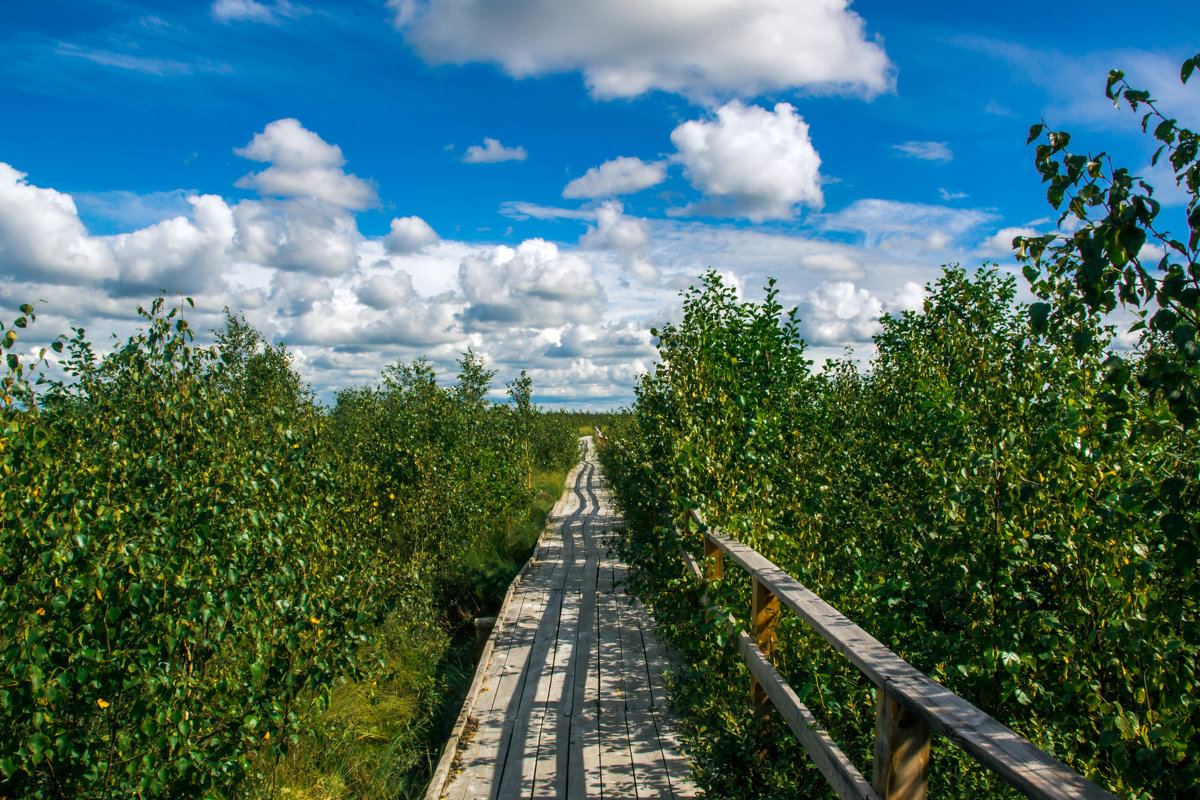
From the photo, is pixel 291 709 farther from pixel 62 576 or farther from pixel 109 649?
pixel 62 576

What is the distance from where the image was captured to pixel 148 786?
8.86ft

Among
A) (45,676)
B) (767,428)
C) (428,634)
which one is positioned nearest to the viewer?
(45,676)

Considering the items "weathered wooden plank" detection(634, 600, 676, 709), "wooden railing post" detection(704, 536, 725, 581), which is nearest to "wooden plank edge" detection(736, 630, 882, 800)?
"wooden railing post" detection(704, 536, 725, 581)

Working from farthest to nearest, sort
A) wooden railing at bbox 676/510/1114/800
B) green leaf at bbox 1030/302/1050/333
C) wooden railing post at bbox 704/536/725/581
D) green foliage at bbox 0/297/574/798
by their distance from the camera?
wooden railing post at bbox 704/536/725/581
green foliage at bbox 0/297/574/798
green leaf at bbox 1030/302/1050/333
wooden railing at bbox 676/510/1114/800

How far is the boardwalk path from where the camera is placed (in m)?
3.74

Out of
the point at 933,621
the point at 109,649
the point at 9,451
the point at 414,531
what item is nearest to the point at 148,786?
the point at 109,649

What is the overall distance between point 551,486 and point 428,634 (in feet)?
42.6

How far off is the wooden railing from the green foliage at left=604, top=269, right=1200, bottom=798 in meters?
0.23

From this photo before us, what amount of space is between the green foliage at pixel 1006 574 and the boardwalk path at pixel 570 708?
418mm

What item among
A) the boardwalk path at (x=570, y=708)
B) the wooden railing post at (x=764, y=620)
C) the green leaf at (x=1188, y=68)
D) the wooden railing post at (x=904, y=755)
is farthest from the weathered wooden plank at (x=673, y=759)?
the green leaf at (x=1188, y=68)

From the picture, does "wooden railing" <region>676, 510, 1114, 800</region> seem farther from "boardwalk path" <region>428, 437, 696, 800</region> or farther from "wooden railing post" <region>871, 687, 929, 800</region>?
"boardwalk path" <region>428, 437, 696, 800</region>

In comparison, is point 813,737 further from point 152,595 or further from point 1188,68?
point 152,595

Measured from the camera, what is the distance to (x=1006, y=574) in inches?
102

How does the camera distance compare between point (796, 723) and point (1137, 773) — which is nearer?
point (1137, 773)
